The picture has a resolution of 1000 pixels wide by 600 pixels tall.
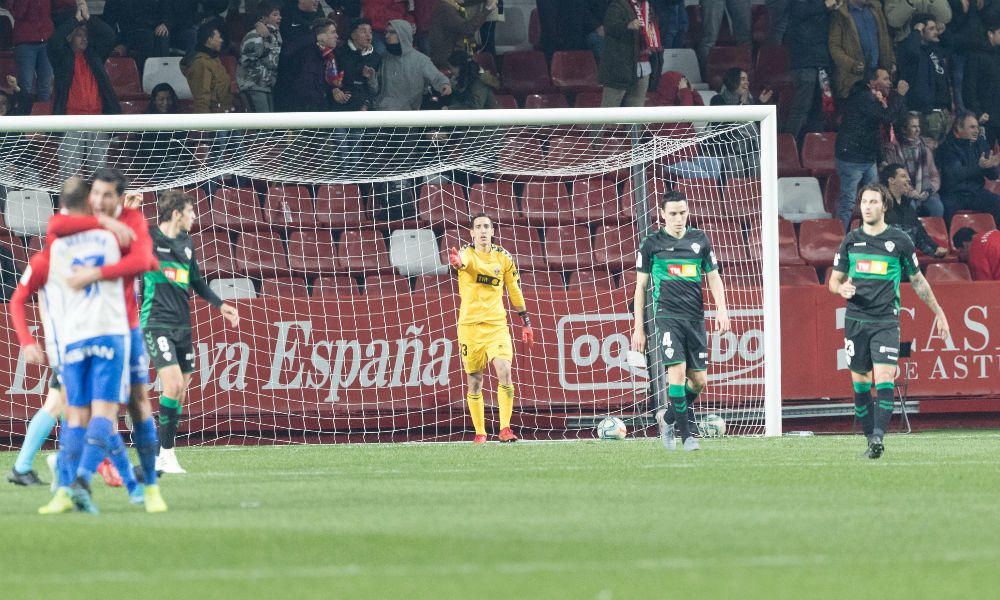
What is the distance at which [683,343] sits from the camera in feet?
44.0

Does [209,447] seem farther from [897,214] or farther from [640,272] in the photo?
[897,214]

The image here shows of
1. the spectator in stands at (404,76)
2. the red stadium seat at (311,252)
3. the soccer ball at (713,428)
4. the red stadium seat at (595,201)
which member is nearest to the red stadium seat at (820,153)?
the red stadium seat at (595,201)

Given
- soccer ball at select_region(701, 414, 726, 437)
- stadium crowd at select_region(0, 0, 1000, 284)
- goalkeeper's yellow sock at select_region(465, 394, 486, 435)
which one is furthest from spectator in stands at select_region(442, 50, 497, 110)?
soccer ball at select_region(701, 414, 726, 437)

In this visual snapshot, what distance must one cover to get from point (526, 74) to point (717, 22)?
9.28 ft

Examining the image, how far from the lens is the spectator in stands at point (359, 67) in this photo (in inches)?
747

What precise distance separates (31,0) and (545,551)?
1449 centimetres

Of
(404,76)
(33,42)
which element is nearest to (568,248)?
(404,76)

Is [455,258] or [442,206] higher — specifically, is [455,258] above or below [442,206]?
below

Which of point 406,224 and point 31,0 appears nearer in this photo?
point 406,224

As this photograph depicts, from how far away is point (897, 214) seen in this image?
1897 cm

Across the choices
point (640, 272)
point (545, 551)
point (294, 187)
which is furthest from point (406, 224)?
point (545, 551)

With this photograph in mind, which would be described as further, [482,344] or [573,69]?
[573,69]

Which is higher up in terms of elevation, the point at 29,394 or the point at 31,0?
the point at 31,0

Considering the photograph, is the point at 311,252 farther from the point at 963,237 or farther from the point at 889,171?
the point at 963,237
